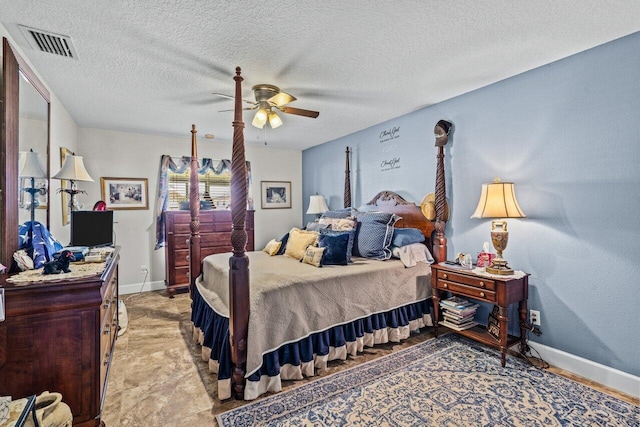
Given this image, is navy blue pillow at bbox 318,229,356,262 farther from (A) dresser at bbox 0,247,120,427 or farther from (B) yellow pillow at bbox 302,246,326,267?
(A) dresser at bbox 0,247,120,427

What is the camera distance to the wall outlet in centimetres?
262

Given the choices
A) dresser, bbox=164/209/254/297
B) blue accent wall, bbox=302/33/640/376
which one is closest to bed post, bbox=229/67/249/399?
blue accent wall, bbox=302/33/640/376

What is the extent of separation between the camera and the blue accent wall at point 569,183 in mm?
2148

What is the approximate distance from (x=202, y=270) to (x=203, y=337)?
843mm

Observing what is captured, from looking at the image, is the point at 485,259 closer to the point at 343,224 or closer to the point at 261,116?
the point at 343,224

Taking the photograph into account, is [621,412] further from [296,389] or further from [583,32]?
[583,32]

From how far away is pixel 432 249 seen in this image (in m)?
3.43

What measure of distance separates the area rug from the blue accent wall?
0.45 metres

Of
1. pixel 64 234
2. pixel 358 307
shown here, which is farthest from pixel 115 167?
pixel 358 307

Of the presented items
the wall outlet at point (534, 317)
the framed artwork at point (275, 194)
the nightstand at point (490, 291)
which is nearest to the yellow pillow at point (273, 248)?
the nightstand at point (490, 291)

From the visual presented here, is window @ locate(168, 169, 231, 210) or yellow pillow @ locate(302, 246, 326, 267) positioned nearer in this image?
yellow pillow @ locate(302, 246, 326, 267)

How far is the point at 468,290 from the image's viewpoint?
2695 millimetres

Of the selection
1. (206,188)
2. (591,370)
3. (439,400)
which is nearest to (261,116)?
(439,400)

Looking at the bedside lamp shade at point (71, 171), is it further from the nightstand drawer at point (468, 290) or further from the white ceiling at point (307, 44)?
the nightstand drawer at point (468, 290)
